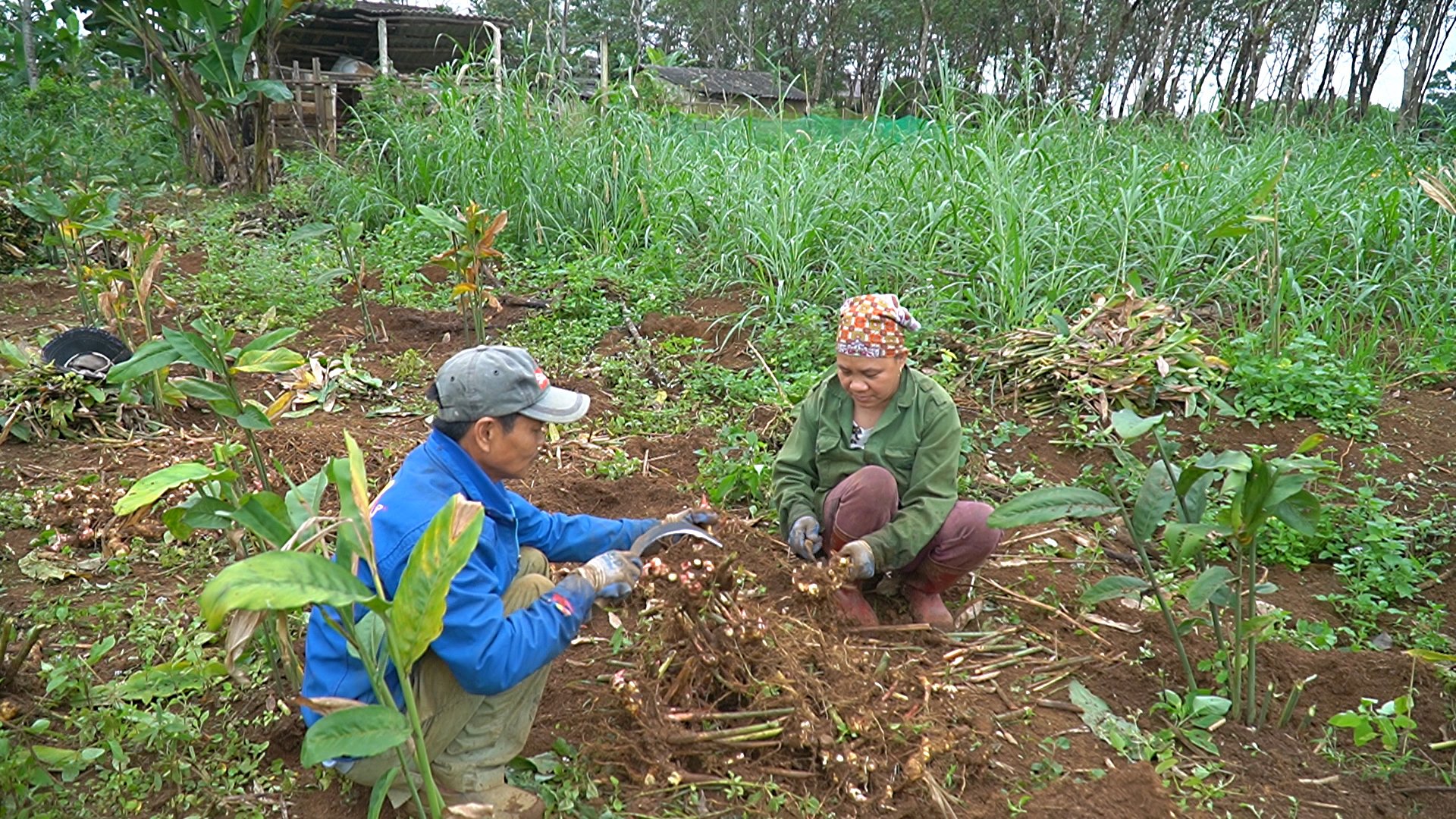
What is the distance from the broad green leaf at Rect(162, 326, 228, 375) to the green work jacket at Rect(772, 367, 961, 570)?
145cm

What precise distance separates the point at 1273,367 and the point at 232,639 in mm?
3916

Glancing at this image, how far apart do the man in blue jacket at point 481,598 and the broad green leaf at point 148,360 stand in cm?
61

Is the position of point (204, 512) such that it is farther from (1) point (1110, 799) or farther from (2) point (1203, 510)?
(2) point (1203, 510)

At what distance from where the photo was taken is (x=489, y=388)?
201cm

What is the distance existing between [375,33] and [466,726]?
1388 centimetres

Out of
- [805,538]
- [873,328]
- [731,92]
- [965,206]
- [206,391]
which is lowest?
[805,538]

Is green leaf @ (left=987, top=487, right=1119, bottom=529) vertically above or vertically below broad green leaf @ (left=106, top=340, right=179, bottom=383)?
below

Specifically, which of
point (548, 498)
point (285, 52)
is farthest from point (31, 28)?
point (548, 498)

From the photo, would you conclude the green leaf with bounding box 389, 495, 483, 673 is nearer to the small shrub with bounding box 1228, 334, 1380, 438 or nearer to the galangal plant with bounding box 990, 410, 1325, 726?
the galangal plant with bounding box 990, 410, 1325, 726

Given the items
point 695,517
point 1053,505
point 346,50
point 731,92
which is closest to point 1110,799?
point 1053,505

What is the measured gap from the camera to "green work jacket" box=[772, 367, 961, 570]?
104 inches

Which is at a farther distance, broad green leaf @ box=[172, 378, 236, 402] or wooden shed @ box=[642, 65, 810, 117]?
wooden shed @ box=[642, 65, 810, 117]

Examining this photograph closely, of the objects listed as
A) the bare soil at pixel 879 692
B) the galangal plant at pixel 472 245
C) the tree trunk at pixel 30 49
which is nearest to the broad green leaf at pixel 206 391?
the bare soil at pixel 879 692

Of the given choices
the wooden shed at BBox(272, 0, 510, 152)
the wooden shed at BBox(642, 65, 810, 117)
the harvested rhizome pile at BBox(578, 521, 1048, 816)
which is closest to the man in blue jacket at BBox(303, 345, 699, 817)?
the harvested rhizome pile at BBox(578, 521, 1048, 816)
